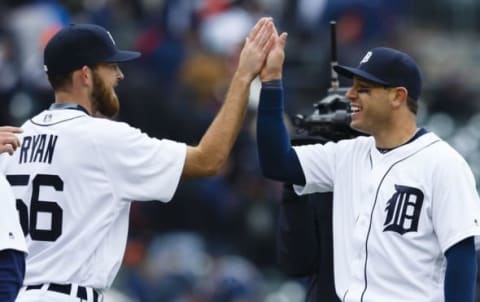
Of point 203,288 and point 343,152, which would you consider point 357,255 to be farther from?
point 203,288

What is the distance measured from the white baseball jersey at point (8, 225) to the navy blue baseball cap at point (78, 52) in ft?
2.86

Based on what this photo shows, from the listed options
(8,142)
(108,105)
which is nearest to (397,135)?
(108,105)

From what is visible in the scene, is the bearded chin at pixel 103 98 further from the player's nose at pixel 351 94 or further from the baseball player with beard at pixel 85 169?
the player's nose at pixel 351 94

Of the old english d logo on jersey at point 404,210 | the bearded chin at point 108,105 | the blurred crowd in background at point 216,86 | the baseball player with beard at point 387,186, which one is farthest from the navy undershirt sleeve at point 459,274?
the blurred crowd in background at point 216,86

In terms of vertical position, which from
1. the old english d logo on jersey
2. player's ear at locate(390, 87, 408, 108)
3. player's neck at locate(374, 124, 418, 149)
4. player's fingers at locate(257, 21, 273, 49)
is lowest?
the old english d logo on jersey

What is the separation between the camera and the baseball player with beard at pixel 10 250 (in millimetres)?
5148

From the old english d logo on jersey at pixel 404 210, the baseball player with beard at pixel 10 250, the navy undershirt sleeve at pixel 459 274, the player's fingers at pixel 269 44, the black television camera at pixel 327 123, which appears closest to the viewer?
the baseball player with beard at pixel 10 250

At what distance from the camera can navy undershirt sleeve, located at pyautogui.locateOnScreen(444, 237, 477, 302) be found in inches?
225

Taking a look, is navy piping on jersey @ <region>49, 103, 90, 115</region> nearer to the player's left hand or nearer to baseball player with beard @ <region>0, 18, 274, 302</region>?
baseball player with beard @ <region>0, 18, 274, 302</region>

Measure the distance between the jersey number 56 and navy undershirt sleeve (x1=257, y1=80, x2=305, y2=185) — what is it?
2.77 feet

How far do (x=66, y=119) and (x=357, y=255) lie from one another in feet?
4.11

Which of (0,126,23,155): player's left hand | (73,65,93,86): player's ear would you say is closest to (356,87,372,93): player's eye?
(73,65,93,86): player's ear

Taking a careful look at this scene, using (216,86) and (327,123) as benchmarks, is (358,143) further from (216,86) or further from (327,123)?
(216,86)

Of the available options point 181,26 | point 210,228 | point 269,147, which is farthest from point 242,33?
point 269,147
